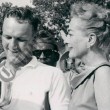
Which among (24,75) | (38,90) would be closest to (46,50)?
(24,75)

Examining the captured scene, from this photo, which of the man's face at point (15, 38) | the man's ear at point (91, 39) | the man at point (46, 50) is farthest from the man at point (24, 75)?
the man at point (46, 50)

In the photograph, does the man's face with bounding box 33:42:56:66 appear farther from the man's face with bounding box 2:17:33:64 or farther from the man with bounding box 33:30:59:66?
the man's face with bounding box 2:17:33:64

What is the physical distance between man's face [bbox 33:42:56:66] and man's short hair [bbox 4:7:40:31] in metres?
1.96

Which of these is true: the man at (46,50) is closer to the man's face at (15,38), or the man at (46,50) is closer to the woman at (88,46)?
the man's face at (15,38)

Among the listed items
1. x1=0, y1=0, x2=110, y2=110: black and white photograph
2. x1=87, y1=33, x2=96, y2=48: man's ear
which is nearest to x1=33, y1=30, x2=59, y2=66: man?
x1=0, y1=0, x2=110, y2=110: black and white photograph

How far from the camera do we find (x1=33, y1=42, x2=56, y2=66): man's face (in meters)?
5.08

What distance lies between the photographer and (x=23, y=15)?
305 cm

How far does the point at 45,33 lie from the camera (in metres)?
5.13

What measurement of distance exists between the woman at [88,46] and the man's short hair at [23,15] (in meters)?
0.32

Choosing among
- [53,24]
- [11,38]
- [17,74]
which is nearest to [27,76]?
[17,74]

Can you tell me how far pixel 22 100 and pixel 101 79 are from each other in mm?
674

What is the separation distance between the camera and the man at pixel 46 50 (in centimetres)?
507

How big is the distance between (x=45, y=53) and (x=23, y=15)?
211 cm

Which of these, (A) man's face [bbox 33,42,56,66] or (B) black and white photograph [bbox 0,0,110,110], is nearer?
(B) black and white photograph [bbox 0,0,110,110]
